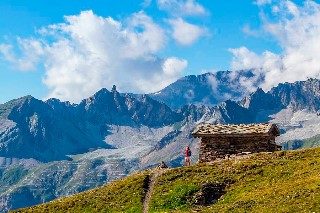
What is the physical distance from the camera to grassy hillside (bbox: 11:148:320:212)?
4300 centimetres

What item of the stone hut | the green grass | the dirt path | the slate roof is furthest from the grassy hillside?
the slate roof

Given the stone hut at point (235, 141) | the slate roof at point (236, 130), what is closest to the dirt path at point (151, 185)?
the stone hut at point (235, 141)

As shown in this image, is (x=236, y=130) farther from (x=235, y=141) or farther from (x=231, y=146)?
(x=231, y=146)

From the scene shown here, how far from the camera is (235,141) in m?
66.6

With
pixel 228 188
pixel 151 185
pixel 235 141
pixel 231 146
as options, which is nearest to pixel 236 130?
pixel 235 141

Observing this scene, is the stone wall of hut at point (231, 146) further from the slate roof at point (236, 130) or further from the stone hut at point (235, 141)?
the slate roof at point (236, 130)

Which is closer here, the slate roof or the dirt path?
the dirt path

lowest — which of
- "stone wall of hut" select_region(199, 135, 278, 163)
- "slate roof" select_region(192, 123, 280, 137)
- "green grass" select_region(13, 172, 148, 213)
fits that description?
"green grass" select_region(13, 172, 148, 213)

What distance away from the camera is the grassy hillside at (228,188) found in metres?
43.0

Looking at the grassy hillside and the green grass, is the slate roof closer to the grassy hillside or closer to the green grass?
the grassy hillside

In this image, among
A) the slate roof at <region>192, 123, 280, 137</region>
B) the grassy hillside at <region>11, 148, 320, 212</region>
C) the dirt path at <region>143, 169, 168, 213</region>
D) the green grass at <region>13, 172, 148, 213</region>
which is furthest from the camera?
the slate roof at <region>192, 123, 280, 137</region>

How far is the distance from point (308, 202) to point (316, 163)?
47.7 ft

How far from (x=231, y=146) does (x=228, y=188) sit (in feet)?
51.0

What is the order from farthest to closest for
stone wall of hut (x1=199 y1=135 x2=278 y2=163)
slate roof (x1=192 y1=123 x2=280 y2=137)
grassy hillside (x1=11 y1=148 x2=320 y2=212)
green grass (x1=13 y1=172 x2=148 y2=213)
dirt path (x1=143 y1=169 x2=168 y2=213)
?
stone wall of hut (x1=199 y1=135 x2=278 y2=163) < slate roof (x1=192 y1=123 x2=280 y2=137) < green grass (x1=13 y1=172 x2=148 y2=213) < dirt path (x1=143 y1=169 x2=168 y2=213) < grassy hillside (x1=11 y1=148 x2=320 y2=212)
